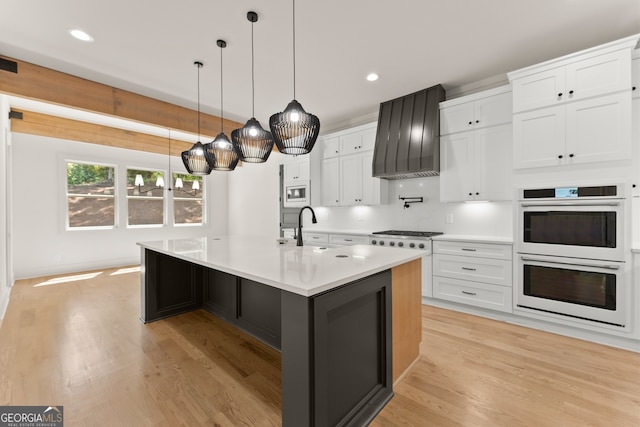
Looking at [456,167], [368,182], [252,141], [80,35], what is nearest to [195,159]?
[252,141]

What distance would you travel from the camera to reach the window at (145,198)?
21.5ft

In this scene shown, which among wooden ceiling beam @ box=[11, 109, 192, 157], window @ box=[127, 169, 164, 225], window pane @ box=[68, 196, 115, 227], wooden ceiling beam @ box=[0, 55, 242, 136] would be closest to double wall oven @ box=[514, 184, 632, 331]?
wooden ceiling beam @ box=[0, 55, 242, 136]

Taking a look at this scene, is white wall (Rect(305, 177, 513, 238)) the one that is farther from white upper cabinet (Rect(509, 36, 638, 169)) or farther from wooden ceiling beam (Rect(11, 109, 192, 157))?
wooden ceiling beam (Rect(11, 109, 192, 157))

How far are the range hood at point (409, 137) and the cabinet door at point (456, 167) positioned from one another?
10 cm

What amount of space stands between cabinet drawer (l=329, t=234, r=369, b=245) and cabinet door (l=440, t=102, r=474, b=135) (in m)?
1.85

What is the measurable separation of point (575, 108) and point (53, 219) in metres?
8.44

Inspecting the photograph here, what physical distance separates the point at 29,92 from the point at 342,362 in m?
4.26

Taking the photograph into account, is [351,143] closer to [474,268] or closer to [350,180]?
[350,180]

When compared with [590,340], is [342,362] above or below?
above

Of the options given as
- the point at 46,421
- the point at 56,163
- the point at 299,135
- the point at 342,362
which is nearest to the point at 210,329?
the point at 46,421

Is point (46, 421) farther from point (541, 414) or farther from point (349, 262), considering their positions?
point (541, 414)

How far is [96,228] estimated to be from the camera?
6.06m

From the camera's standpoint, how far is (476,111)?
3371mm

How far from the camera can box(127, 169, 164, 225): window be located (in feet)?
21.5
